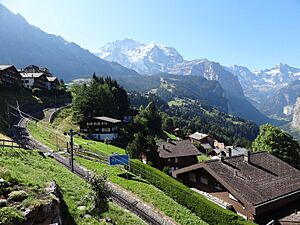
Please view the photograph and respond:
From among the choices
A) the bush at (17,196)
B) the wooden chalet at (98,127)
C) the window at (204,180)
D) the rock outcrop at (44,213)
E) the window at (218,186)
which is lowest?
the wooden chalet at (98,127)

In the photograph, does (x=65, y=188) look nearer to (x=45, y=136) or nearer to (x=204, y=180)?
(x=204, y=180)

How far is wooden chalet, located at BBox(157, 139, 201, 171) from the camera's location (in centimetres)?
6938

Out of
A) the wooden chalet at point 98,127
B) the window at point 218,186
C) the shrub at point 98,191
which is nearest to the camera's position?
the shrub at point 98,191

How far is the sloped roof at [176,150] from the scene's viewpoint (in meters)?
69.5

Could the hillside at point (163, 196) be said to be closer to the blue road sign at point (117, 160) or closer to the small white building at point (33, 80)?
the blue road sign at point (117, 160)

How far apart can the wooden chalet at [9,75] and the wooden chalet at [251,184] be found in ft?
Result: 262

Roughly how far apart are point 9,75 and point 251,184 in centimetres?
9686

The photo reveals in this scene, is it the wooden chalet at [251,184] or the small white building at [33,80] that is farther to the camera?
the small white building at [33,80]

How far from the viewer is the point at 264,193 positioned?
116 ft

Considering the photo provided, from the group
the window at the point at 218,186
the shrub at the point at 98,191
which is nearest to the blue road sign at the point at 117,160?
the window at the point at 218,186

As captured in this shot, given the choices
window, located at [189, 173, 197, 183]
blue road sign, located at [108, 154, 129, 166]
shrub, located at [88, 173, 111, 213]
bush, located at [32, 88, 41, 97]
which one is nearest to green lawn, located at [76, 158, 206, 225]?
blue road sign, located at [108, 154, 129, 166]

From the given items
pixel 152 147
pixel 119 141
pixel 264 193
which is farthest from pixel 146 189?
pixel 119 141

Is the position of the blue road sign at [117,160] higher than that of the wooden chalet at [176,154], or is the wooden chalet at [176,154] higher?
the blue road sign at [117,160]

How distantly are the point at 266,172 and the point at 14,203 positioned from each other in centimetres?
3422
